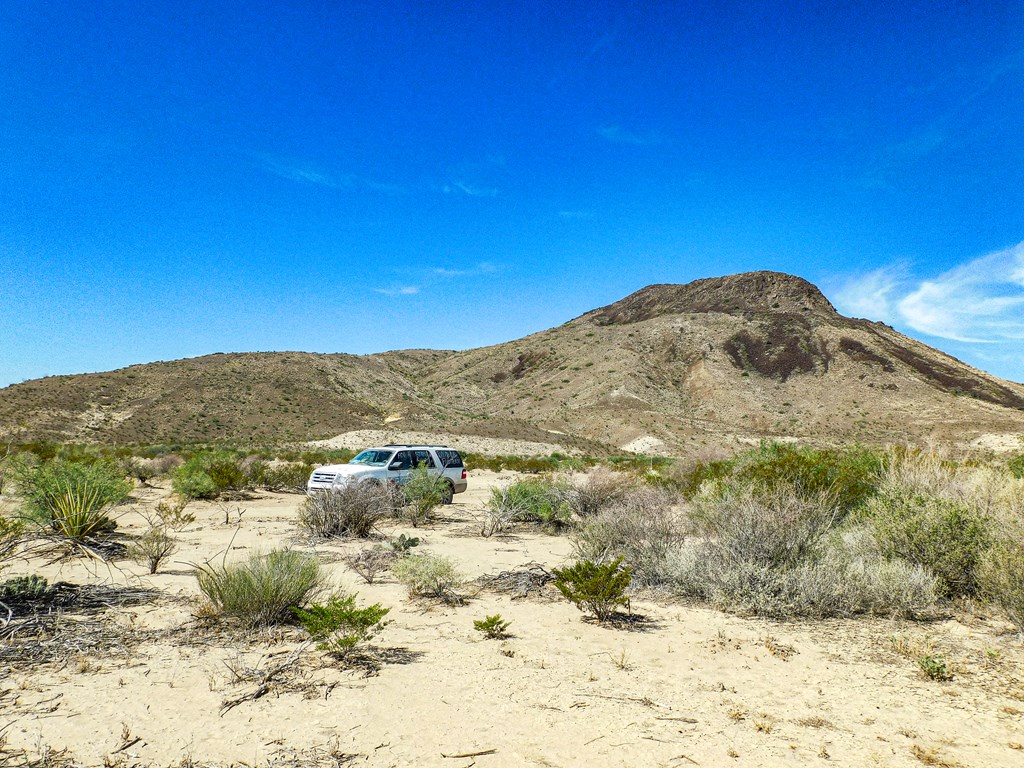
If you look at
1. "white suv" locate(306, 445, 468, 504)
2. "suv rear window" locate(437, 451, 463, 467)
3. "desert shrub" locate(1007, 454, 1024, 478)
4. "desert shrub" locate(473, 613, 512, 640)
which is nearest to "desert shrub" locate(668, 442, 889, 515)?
"desert shrub" locate(1007, 454, 1024, 478)

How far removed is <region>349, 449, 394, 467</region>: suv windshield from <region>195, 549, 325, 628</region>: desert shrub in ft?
32.4

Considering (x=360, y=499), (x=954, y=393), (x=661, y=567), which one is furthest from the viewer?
(x=954, y=393)

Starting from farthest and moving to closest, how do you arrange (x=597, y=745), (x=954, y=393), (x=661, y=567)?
1. (x=954, y=393)
2. (x=661, y=567)
3. (x=597, y=745)

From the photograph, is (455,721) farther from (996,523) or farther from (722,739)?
(996,523)

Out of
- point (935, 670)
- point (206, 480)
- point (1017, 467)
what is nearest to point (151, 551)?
point (935, 670)

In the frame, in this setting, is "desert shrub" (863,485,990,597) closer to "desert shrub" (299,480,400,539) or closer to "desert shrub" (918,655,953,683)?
"desert shrub" (918,655,953,683)

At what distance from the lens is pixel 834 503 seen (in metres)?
9.62

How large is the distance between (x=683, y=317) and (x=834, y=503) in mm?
85553

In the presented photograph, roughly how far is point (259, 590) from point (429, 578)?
83.8 inches

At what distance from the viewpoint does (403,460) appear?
16.4 metres

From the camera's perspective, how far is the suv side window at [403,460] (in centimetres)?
1609

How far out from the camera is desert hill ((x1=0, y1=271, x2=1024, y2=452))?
56500 millimetres

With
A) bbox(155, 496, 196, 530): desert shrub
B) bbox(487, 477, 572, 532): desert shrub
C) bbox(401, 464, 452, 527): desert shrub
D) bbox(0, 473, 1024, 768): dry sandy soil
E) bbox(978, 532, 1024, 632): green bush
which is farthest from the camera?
bbox(401, 464, 452, 527): desert shrub

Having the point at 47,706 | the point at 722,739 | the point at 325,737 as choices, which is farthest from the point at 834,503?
the point at 47,706
